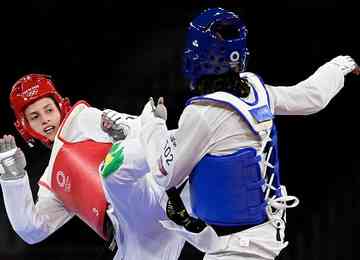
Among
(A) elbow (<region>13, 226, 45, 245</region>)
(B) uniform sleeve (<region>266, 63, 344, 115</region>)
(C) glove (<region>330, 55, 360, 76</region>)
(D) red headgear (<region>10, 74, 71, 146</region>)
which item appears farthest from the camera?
(D) red headgear (<region>10, 74, 71, 146</region>)

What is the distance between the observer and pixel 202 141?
3.11 m

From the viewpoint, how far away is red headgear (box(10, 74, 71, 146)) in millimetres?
4145

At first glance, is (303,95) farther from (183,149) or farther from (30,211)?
(30,211)

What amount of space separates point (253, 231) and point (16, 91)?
1508mm

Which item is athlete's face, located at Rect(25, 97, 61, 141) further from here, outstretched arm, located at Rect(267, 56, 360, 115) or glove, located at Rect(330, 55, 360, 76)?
glove, located at Rect(330, 55, 360, 76)

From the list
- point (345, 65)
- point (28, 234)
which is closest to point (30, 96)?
point (28, 234)

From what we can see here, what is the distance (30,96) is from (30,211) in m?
0.54

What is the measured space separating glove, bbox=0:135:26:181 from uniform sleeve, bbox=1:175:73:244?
0.09ft

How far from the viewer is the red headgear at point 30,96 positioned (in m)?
4.14

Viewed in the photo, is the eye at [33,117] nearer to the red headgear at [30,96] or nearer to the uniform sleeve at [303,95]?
the red headgear at [30,96]

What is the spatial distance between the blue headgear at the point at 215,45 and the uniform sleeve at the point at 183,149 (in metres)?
0.19

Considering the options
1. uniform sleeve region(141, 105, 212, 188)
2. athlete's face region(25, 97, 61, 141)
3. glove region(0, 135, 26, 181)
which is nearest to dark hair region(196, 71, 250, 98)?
uniform sleeve region(141, 105, 212, 188)

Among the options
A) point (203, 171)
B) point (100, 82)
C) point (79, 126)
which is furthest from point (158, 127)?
point (100, 82)

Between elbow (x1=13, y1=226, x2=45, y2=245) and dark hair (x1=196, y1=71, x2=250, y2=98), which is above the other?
dark hair (x1=196, y1=71, x2=250, y2=98)
